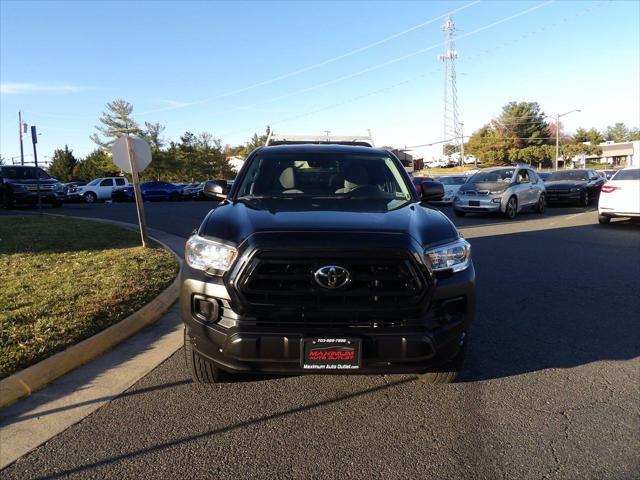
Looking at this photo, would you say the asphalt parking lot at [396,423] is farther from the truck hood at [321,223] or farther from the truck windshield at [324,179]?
the truck windshield at [324,179]

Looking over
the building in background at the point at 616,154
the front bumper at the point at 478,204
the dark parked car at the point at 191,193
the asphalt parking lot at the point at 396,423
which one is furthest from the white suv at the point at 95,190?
the building in background at the point at 616,154

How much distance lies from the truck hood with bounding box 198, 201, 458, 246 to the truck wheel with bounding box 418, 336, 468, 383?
2.61 feet

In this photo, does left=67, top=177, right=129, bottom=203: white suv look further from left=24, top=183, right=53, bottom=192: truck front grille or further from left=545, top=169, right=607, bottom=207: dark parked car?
left=545, top=169, right=607, bottom=207: dark parked car

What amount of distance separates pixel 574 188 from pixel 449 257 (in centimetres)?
2100

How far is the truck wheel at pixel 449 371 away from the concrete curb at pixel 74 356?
2835mm

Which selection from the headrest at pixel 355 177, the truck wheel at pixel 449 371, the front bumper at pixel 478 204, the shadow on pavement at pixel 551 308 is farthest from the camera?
the front bumper at pixel 478 204

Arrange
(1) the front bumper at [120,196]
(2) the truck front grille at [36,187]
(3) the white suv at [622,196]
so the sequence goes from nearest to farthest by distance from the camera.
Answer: (3) the white suv at [622,196] → (2) the truck front grille at [36,187] → (1) the front bumper at [120,196]

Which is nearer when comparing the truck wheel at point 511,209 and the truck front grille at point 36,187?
the truck wheel at point 511,209

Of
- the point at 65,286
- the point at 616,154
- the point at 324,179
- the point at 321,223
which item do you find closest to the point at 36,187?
the point at 65,286

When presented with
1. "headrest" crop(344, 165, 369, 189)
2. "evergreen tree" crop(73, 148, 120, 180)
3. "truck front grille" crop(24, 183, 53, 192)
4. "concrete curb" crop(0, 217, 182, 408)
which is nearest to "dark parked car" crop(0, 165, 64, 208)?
"truck front grille" crop(24, 183, 53, 192)

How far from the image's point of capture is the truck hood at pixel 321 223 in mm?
3234

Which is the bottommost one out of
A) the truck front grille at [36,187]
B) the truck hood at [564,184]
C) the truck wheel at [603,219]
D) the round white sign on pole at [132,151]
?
the truck wheel at [603,219]

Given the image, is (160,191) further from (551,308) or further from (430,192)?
(430,192)

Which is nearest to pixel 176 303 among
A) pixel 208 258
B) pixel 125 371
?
pixel 125 371
